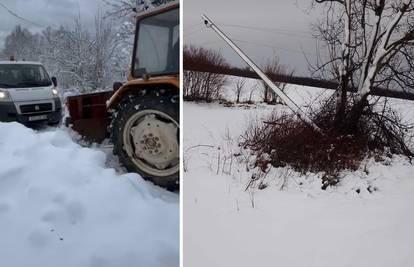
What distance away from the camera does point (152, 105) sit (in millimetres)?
1344

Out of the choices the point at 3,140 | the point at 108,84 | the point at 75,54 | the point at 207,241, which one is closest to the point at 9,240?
the point at 207,241

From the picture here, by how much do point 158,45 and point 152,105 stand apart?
24 cm

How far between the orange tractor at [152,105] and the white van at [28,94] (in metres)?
0.48

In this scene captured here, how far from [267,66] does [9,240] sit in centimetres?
80

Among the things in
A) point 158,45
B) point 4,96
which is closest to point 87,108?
point 4,96

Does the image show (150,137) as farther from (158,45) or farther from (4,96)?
(4,96)

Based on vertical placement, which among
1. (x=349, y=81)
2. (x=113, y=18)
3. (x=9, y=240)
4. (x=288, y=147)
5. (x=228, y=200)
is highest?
(x=113, y=18)

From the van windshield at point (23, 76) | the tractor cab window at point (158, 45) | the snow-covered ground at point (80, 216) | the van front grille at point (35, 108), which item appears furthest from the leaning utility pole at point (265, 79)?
the van windshield at point (23, 76)

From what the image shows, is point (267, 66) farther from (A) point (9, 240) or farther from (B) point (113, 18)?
(A) point (9, 240)

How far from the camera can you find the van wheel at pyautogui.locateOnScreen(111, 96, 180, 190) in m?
1.25

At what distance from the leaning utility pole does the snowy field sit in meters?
0.10

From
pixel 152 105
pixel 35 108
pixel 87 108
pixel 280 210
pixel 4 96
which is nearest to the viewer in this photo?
pixel 280 210

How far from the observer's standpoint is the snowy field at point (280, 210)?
943 millimetres

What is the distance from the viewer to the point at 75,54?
6.05 ft
